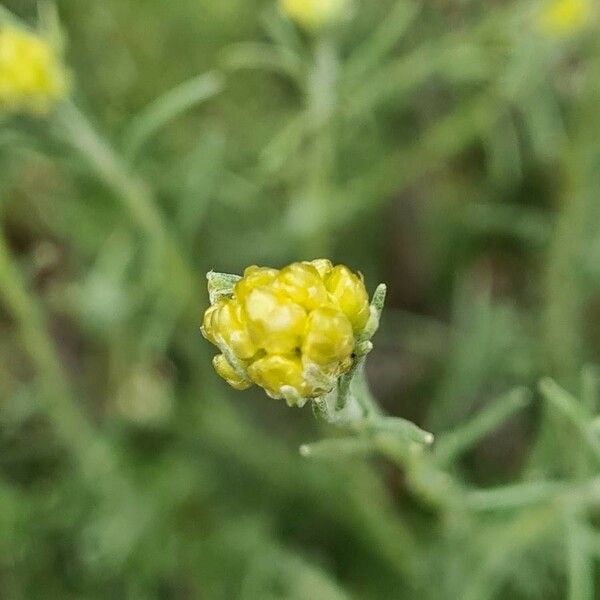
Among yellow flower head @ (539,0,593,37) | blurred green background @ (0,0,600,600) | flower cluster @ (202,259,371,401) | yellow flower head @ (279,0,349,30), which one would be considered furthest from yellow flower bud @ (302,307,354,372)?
yellow flower head @ (539,0,593,37)

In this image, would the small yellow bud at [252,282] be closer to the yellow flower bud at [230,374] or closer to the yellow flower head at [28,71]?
the yellow flower bud at [230,374]

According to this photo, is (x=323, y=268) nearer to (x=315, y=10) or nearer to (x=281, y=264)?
(x=315, y=10)

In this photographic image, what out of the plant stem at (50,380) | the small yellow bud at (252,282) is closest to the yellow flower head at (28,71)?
the plant stem at (50,380)

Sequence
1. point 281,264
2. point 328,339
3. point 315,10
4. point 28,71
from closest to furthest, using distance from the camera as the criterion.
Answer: point 328,339 → point 28,71 → point 315,10 → point 281,264

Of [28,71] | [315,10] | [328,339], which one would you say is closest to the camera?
[328,339]

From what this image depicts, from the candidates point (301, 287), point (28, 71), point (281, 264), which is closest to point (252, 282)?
point (301, 287)

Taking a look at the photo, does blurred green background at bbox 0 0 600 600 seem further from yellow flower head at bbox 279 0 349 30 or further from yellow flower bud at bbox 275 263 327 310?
yellow flower bud at bbox 275 263 327 310
